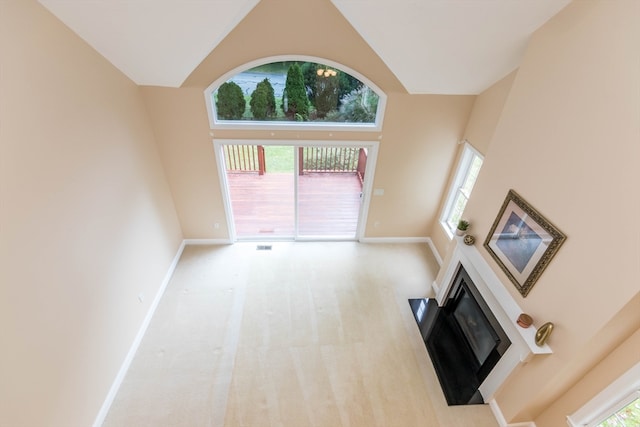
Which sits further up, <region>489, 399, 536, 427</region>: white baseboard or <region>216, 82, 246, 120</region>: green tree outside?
<region>216, 82, 246, 120</region>: green tree outside

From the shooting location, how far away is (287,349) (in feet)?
12.1

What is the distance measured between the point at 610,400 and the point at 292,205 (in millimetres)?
4992

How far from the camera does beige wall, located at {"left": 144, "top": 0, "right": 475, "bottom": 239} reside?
3.33m

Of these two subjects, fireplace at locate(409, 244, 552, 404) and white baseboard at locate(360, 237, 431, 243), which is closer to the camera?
fireplace at locate(409, 244, 552, 404)

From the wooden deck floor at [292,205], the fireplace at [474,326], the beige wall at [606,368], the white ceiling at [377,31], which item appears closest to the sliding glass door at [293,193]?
the wooden deck floor at [292,205]

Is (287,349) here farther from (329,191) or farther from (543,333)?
(329,191)

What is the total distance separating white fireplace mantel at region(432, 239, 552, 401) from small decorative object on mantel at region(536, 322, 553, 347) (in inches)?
1.6

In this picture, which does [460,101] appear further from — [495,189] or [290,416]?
[290,416]

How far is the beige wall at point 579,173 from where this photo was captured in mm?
1960

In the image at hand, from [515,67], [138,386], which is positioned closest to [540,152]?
[515,67]

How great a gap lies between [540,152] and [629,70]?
78cm

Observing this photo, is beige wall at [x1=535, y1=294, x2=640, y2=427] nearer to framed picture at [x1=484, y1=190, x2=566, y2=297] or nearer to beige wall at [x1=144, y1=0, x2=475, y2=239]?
framed picture at [x1=484, y1=190, x2=566, y2=297]

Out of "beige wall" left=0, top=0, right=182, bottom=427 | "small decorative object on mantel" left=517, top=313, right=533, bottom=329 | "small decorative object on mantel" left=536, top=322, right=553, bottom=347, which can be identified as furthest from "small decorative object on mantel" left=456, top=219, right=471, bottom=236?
"beige wall" left=0, top=0, right=182, bottom=427

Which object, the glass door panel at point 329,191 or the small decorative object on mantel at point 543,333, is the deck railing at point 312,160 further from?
the small decorative object on mantel at point 543,333
